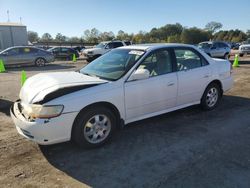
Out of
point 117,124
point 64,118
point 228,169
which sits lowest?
point 228,169

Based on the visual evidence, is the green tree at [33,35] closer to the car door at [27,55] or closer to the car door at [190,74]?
the car door at [27,55]

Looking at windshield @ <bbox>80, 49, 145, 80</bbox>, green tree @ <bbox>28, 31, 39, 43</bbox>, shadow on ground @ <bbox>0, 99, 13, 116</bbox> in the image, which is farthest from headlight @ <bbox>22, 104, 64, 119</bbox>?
green tree @ <bbox>28, 31, 39, 43</bbox>

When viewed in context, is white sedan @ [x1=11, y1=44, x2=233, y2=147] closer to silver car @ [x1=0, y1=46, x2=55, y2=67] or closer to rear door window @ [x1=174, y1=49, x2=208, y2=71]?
rear door window @ [x1=174, y1=49, x2=208, y2=71]

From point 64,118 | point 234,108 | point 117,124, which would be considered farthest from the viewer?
point 234,108

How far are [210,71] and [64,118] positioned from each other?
366 centimetres

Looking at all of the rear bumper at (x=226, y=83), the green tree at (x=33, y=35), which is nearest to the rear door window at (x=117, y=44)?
the rear bumper at (x=226, y=83)

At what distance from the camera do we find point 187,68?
5.56 m

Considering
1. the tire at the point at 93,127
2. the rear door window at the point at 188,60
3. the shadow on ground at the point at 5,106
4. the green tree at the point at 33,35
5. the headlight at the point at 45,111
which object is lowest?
the shadow on ground at the point at 5,106

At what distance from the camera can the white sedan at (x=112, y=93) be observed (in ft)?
12.6

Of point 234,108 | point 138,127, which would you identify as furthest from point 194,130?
point 234,108

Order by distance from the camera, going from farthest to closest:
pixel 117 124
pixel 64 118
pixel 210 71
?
pixel 210 71 < pixel 117 124 < pixel 64 118

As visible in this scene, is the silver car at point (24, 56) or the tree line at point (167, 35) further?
the tree line at point (167, 35)

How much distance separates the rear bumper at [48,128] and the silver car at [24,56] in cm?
1454

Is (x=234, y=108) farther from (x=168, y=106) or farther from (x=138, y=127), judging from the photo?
(x=138, y=127)
